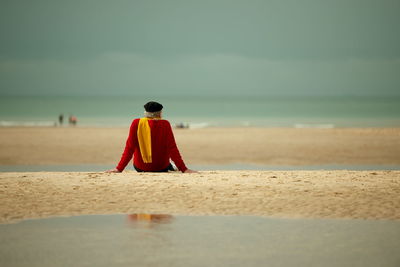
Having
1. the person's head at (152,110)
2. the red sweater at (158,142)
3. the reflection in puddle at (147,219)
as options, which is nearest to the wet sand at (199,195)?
the reflection in puddle at (147,219)

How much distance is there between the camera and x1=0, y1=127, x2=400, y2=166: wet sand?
19125 mm

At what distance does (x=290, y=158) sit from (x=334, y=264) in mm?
15431

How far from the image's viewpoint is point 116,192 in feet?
25.6

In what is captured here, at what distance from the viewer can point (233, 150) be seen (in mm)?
22562

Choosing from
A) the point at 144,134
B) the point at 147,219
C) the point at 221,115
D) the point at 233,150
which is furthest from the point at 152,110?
the point at 221,115

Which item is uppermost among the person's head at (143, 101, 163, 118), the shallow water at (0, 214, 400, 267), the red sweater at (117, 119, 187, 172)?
the person's head at (143, 101, 163, 118)

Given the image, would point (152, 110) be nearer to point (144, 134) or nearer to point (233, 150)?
point (144, 134)

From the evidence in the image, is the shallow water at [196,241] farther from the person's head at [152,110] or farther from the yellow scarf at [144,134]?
the person's head at [152,110]

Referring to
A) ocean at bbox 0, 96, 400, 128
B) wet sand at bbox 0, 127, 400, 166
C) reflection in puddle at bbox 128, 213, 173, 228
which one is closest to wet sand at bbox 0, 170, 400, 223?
reflection in puddle at bbox 128, 213, 173, 228

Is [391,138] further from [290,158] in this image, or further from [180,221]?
[180,221]

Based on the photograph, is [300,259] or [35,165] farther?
[35,165]

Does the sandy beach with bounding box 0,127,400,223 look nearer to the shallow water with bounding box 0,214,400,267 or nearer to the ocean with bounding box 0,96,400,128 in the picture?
the shallow water with bounding box 0,214,400,267

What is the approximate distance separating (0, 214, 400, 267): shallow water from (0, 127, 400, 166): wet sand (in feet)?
40.2

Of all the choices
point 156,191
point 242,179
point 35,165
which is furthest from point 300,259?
point 35,165
